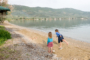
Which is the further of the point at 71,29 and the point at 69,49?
the point at 71,29

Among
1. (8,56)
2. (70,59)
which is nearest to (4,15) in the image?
(8,56)

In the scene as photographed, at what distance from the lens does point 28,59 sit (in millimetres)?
4977

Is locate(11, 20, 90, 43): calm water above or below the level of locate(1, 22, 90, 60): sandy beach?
below

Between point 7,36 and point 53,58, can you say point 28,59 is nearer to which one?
point 53,58

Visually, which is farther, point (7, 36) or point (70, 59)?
point (7, 36)

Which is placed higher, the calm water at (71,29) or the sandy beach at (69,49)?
the sandy beach at (69,49)

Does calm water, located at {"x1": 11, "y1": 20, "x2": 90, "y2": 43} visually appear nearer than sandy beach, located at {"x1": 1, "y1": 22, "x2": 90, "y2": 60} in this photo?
No

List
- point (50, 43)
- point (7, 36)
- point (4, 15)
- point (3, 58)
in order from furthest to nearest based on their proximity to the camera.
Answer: point (7, 36) < point (50, 43) < point (4, 15) < point (3, 58)

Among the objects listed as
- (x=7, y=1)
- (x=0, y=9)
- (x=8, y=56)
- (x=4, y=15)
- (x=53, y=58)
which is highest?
(x=7, y=1)

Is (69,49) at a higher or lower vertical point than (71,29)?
higher

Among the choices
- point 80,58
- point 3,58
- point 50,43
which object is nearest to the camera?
point 3,58

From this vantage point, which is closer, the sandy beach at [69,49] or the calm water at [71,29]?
the sandy beach at [69,49]

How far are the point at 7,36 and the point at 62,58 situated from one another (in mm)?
6283

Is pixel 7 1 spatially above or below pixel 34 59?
above
